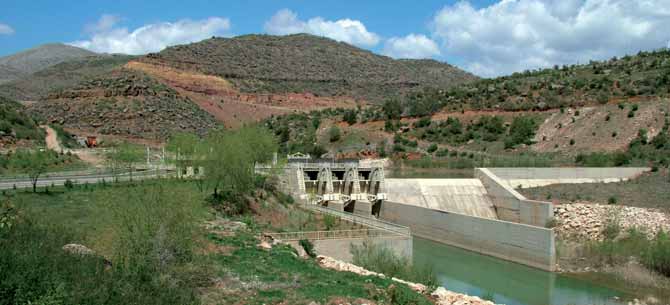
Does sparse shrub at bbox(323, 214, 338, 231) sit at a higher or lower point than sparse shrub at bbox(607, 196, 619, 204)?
lower

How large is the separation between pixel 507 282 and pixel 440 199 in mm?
13482

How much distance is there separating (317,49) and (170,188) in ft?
451

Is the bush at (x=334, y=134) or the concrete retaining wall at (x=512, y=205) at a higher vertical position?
the bush at (x=334, y=134)

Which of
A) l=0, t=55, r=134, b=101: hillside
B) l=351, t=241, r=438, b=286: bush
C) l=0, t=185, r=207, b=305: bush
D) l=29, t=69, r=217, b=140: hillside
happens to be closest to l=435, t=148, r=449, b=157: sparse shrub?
l=29, t=69, r=217, b=140: hillside

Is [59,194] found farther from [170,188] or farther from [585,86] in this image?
[585,86]

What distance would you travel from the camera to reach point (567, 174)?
42.9 m

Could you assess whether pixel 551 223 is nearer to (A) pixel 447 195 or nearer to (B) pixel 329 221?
(A) pixel 447 195

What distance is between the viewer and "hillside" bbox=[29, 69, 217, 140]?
72250 millimetres

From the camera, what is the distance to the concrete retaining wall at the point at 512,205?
111ft

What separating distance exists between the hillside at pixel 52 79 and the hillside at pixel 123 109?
9518mm

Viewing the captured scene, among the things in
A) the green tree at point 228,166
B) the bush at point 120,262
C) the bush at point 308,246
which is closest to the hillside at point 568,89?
the green tree at point 228,166

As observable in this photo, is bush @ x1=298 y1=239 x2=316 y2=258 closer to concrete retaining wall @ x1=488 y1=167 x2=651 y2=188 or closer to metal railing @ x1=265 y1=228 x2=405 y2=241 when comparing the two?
metal railing @ x1=265 y1=228 x2=405 y2=241

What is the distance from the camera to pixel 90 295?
9.66 meters

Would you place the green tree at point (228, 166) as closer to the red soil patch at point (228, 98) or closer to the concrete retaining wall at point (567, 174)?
the concrete retaining wall at point (567, 174)
